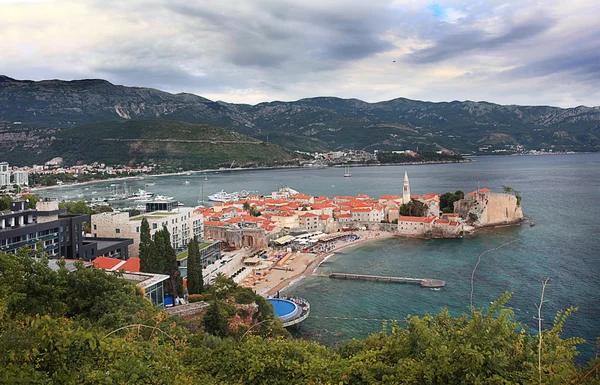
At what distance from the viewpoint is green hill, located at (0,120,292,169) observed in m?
104

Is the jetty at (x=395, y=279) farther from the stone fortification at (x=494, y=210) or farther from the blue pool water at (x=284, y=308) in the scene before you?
the stone fortification at (x=494, y=210)

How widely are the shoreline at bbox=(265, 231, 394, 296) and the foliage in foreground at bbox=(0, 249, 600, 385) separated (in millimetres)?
13348

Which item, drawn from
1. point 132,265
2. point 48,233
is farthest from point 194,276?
point 48,233

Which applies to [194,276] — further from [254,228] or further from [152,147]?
[152,147]

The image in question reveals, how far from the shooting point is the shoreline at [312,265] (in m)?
21.0

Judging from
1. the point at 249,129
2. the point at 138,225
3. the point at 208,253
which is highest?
the point at 249,129

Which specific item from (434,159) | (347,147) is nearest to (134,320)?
(434,159)

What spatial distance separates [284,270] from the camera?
2438cm

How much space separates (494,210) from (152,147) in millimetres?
93600

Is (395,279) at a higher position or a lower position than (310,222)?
lower

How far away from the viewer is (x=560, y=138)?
180250 millimetres

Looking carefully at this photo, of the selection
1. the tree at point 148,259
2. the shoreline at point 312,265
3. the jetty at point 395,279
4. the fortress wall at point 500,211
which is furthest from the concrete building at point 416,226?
the tree at point 148,259

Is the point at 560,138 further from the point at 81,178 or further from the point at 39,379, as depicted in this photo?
the point at 39,379

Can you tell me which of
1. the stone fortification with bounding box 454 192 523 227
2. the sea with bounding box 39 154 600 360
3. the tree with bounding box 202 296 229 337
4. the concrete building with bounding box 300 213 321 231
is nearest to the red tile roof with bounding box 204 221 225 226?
the concrete building with bounding box 300 213 321 231
